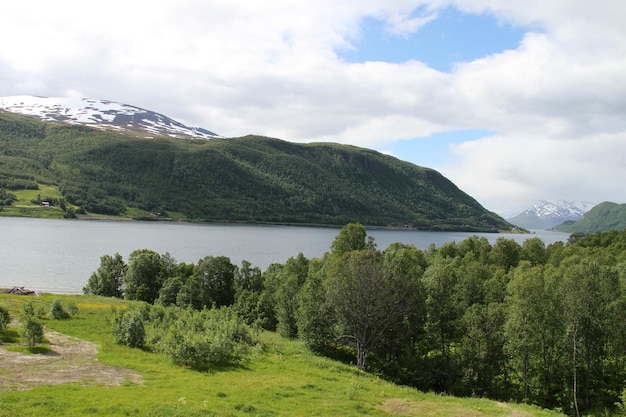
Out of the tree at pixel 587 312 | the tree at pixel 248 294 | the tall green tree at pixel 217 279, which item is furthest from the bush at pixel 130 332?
the tree at pixel 587 312

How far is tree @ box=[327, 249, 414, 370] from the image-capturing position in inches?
1896

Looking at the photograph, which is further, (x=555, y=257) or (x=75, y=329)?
(x=555, y=257)

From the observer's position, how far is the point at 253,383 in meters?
30.3

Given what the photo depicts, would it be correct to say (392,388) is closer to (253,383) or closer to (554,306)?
(253,383)

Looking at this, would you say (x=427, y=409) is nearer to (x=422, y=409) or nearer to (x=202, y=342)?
(x=422, y=409)

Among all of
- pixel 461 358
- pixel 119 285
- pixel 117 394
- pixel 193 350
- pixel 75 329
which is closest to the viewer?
pixel 117 394

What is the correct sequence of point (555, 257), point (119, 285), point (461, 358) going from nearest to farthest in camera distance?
point (461, 358) → point (555, 257) → point (119, 285)

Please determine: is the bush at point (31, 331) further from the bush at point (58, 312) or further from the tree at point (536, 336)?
the tree at point (536, 336)

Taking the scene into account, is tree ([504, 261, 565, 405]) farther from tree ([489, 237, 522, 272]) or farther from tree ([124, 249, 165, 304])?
tree ([124, 249, 165, 304])

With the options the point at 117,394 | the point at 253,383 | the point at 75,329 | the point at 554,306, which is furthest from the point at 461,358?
the point at 75,329

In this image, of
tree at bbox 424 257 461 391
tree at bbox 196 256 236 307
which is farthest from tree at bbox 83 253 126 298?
tree at bbox 424 257 461 391

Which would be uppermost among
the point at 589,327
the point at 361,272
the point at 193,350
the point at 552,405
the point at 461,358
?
the point at 361,272

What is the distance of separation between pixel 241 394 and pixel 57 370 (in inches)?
492

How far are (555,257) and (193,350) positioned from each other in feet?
242
